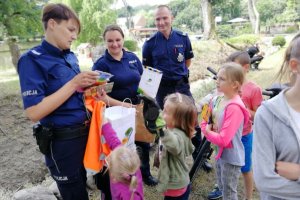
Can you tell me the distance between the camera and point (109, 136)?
1.92 m

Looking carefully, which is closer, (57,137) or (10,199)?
(57,137)

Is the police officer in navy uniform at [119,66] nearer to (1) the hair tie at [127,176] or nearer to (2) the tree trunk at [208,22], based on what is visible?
(1) the hair tie at [127,176]

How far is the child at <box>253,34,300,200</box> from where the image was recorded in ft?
3.91

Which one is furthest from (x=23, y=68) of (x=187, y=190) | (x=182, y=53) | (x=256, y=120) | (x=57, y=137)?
(x=182, y=53)

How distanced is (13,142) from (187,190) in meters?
3.19

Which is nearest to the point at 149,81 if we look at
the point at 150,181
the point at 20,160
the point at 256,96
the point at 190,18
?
the point at 256,96

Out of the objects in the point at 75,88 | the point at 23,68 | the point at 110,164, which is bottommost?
the point at 110,164

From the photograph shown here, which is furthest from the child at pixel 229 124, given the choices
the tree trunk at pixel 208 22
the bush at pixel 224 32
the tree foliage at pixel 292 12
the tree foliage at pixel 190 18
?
the tree foliage at pixel 190 18

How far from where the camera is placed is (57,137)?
1768 millimetres

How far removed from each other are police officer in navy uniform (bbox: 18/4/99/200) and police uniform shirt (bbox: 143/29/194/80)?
65.1 inches

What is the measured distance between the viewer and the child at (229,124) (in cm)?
205

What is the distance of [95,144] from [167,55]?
185 cm

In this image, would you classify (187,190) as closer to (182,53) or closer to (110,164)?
(110,164)

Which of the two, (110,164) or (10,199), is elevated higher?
(110,164)
